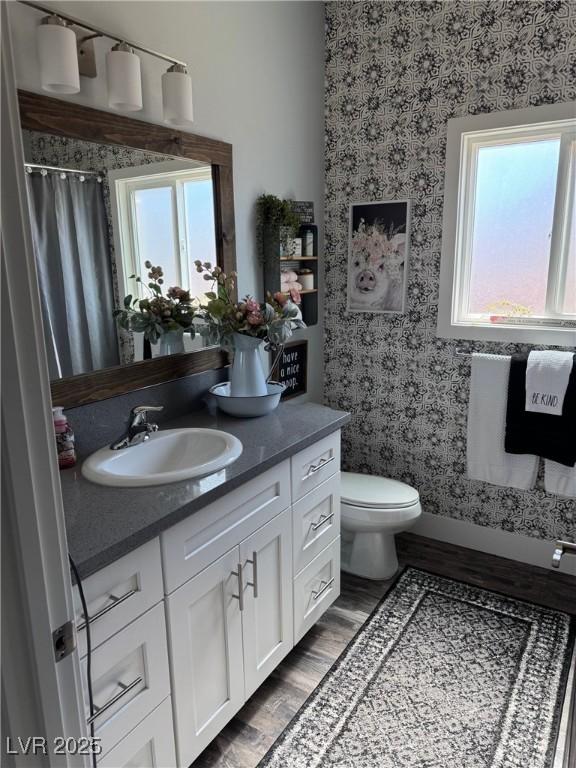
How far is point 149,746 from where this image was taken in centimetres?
134

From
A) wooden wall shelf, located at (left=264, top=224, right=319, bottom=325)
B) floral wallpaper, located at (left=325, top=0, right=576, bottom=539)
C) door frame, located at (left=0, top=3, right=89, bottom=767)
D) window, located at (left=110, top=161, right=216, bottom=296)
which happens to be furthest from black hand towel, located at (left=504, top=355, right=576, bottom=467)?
door frame, located at (left=0, top=3, right=89, bottom=767)

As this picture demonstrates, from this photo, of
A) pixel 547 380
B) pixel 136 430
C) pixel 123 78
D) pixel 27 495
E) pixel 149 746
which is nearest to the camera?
pixel 27 495

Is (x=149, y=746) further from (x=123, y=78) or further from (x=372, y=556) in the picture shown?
(x=123, y=78)

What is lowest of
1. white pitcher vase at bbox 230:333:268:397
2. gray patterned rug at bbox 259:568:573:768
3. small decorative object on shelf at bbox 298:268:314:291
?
gray patterned rug at bbox 259:568:573:768

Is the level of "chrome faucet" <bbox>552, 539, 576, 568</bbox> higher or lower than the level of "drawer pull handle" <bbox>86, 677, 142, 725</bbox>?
higher

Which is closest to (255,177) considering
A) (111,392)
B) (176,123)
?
(176,123)

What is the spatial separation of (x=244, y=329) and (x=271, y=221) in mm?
625

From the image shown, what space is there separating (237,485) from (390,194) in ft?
5.84

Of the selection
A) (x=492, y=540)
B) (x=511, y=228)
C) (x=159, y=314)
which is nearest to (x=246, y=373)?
(x=159, y=314)

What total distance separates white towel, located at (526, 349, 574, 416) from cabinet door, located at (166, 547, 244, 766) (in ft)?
4.94

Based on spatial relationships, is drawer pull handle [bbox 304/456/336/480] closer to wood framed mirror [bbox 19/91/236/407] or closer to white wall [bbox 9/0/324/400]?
wood framed mirror [bbox 19/91/236/407]

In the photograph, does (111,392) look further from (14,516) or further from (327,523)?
(14,516)

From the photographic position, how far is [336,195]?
9.09 ft

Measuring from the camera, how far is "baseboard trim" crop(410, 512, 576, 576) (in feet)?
8.29
